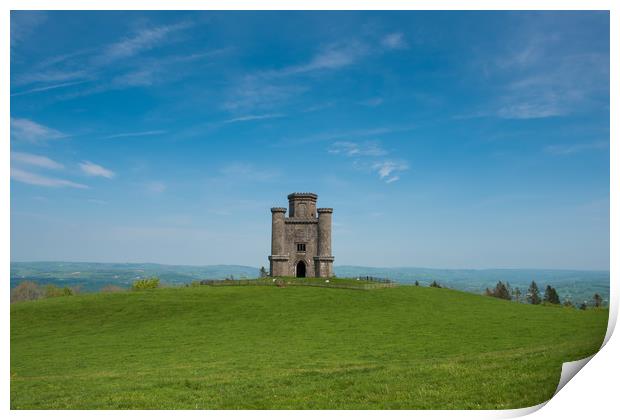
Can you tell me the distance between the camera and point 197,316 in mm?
42344

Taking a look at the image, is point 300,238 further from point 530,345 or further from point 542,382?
point 542,382

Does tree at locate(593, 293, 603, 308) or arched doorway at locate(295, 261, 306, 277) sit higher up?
arched doorway at locate(295, 261, 306, 277)

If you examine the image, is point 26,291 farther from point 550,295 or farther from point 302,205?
point 550,295

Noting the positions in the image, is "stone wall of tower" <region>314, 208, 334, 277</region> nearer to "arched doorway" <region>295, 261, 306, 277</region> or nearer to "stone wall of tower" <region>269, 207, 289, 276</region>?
"arched doorway" <region>295, 261, 306, 277</region>

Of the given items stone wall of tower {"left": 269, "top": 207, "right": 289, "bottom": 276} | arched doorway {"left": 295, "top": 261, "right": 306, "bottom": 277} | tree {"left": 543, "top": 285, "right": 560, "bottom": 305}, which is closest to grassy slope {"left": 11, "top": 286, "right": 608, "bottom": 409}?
stone wall of tower {"left": 269, "top": 207, "right": 289, "bottom": 276}

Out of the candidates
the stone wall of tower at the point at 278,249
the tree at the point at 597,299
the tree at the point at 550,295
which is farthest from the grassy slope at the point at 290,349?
the tree at the point at 550,295

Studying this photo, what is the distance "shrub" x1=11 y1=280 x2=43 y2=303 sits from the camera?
104188mm

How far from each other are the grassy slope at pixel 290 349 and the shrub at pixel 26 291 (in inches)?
2618

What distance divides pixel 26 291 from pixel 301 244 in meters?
75.7

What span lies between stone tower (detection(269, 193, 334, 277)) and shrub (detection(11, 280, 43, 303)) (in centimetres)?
6887

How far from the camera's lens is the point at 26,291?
4166 inches

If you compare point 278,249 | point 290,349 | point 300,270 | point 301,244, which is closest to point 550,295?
point 300,270

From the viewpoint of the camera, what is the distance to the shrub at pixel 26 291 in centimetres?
10419
